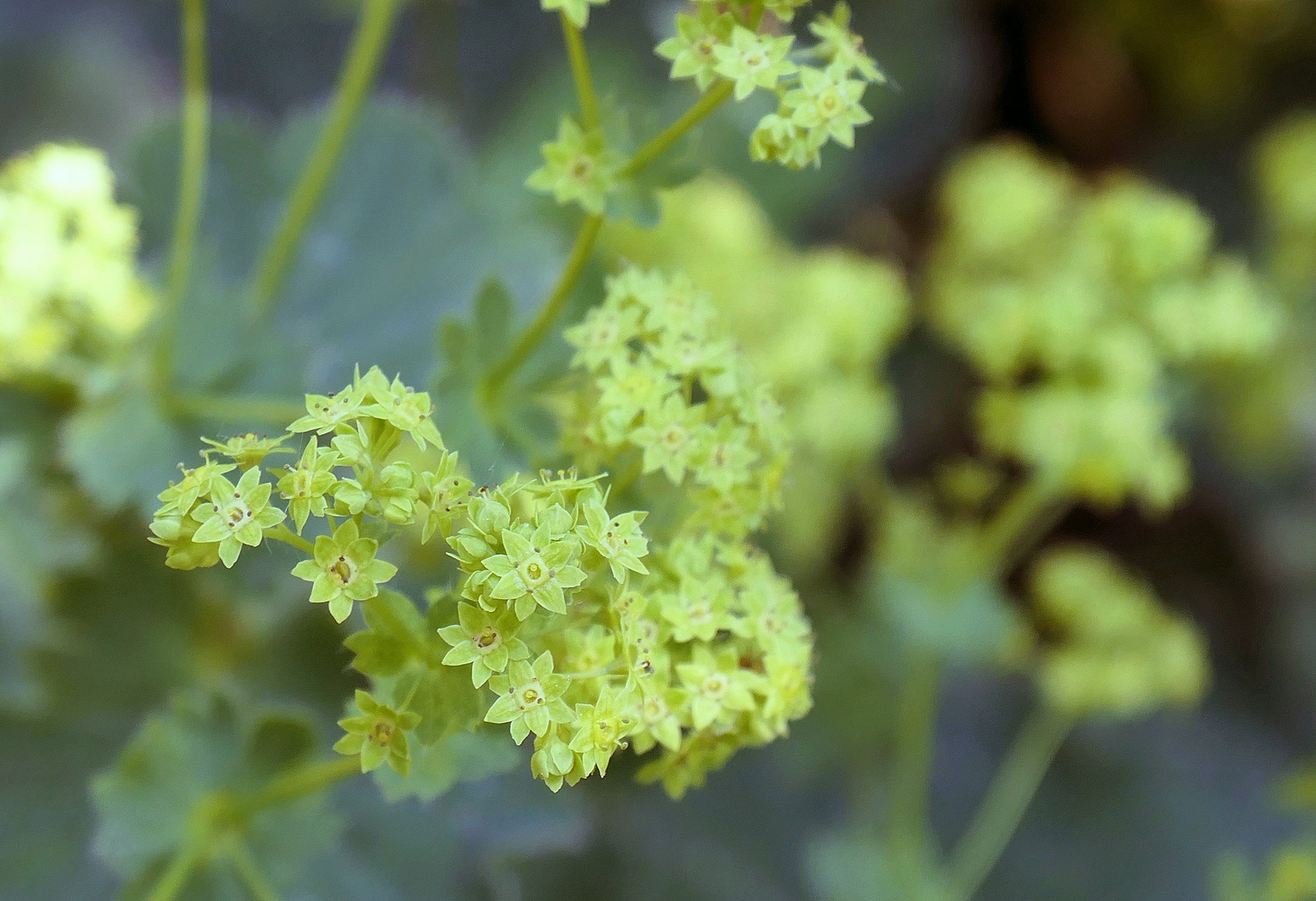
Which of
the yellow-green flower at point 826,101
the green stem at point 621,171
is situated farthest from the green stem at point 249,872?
the yellow-green flower at point 826,101

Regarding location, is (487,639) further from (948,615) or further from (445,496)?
(948,615)

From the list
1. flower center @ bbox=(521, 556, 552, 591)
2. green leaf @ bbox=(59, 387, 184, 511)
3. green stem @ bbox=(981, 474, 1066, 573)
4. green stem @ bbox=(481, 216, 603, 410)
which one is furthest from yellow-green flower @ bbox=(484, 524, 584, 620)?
green stem @ bbox=(981, 474, 1066, 573)

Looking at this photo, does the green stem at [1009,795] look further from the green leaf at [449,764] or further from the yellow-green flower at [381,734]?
the yellow-green flower at [381,734]

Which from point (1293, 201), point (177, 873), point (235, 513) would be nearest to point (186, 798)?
point (177, 873)

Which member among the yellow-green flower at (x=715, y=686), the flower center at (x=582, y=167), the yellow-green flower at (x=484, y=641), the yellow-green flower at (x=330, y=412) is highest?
the flower center at (x=582, y=167)

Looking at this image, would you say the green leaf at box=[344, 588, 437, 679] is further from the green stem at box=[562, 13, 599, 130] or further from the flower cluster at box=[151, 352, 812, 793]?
the green stem at box=[562, 13, 599, 130]
